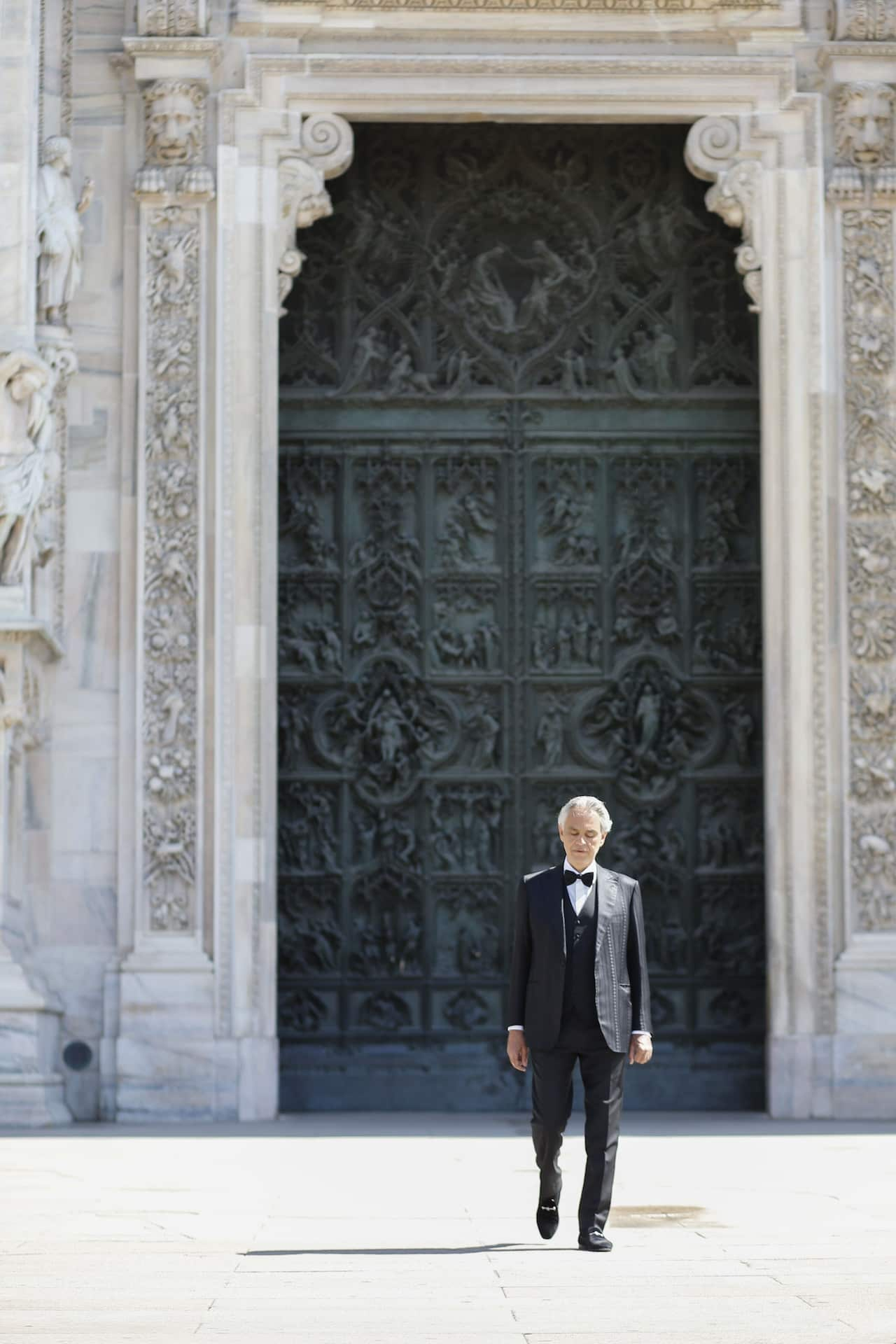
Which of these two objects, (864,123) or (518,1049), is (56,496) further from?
(518,1049)

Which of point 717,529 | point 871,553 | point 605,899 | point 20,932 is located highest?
point 717,529

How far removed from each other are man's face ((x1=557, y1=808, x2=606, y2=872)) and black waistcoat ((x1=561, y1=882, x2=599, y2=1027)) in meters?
0.16

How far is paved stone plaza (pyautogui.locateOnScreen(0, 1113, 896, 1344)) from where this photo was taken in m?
6.54

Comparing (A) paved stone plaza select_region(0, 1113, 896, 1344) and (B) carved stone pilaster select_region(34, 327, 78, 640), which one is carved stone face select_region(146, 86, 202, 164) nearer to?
(B) carved stone pilaster select_region(34, 327, 78, 640)

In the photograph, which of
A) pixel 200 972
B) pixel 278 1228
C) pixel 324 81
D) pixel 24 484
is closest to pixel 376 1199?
pixel 278 1228

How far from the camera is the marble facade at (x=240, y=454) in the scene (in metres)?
14.5

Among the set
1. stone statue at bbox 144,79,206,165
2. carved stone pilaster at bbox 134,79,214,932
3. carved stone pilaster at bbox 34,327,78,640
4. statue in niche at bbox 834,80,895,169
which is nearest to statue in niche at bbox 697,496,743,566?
statue in niche at bbox 834,80,895,169

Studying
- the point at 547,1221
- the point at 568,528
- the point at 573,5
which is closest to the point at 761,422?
the point at 568,528

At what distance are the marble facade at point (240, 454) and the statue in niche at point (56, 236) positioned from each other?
0.02 meters

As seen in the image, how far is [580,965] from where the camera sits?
8.48 metres

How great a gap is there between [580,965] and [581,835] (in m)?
0.48

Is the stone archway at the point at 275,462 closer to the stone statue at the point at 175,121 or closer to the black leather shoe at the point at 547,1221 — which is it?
the stone statue at the point at 175,121

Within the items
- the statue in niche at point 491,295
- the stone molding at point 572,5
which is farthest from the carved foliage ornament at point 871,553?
the statue in niche at point 491,295

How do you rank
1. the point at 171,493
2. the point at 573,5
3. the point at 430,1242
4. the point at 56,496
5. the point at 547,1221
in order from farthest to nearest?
the point at 573,5
the point at 171,493
the point at 56,496
the point at 430,1242
the point at 547,1221
